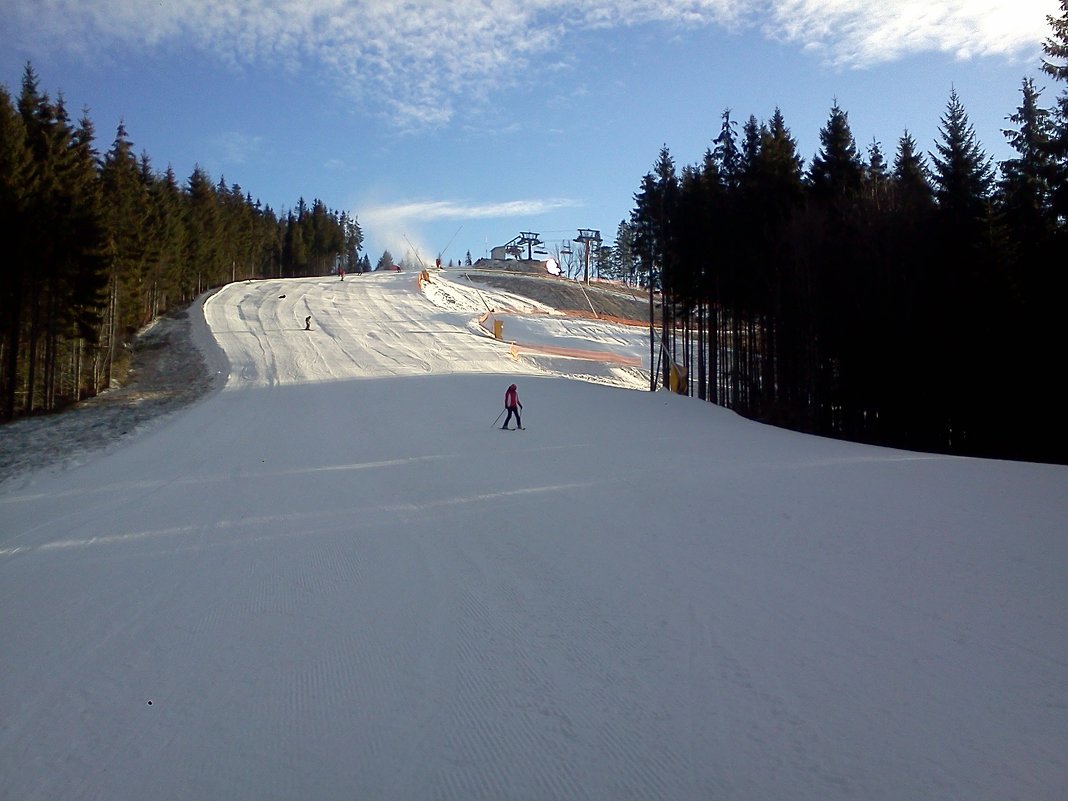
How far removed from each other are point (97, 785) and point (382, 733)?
1650 millimetres

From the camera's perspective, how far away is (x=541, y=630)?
6.43 meters

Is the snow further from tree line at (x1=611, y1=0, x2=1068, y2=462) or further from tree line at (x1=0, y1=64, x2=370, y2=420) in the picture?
tree line at (x1=0, y1=64, x2=370, y2=420)

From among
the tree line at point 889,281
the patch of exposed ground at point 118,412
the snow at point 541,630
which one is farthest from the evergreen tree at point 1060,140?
the patch of exposed ground at point 118,412

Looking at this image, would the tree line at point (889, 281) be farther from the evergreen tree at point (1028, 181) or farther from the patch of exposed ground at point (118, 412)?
the patch of exposed ground at point (118, 412)

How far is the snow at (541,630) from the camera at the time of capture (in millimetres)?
4266

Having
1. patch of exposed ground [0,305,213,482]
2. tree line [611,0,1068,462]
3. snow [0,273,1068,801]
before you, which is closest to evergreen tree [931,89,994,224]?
tree line [611,0,1068,462]

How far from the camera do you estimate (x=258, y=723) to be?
479cm

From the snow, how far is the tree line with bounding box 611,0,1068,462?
12086 mm

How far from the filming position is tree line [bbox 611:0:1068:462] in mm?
23625

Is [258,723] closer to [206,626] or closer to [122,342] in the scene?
[206,626]

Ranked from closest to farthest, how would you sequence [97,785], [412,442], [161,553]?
[97,785], [161,553], [412,442]

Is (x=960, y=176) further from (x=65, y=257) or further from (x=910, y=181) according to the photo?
(x=65, y=257)

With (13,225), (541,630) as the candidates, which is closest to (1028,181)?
(541,630)

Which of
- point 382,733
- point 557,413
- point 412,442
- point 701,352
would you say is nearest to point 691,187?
point 701,352
